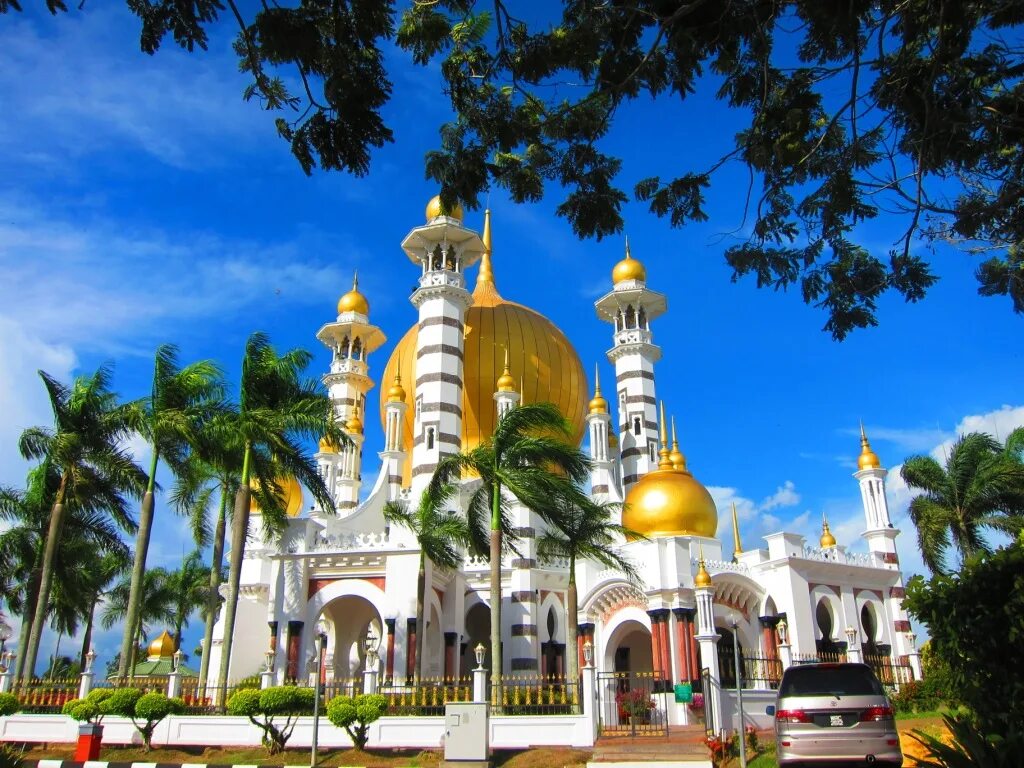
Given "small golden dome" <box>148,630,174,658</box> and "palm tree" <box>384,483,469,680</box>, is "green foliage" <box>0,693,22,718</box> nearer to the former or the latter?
"palm tree" <box>384,483,469,680</box>

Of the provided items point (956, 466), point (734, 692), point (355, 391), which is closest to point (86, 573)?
point (355, 391)

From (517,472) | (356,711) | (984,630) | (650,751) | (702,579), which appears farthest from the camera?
(702,579)

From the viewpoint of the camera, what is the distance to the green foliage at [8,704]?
2024 cm

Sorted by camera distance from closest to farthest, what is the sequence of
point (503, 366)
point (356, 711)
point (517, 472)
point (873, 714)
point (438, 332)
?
1. point (873, 714)
2. point (356, 711)
3. point (517, 472)
4. point (438, 332)
5. point (503, 366)

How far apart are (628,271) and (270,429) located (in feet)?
79.6

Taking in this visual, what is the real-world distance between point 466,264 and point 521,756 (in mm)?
24021

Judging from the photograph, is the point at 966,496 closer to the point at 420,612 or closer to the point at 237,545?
the point at 420,612

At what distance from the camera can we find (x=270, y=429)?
879 inches

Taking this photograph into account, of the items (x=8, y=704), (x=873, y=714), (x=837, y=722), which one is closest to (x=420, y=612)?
(x=8, y=704)

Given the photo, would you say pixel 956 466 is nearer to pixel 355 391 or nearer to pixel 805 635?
pixel 805 635

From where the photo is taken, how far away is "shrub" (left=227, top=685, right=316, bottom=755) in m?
17.8

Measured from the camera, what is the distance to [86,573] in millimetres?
33250

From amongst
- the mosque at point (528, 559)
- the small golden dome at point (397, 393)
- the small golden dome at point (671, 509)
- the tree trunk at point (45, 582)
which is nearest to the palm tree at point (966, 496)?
the mosque at point (528, 559)

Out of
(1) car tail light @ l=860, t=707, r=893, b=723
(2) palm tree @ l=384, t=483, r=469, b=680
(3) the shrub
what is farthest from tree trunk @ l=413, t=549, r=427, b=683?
(1) car tail light @ l=860, t=707, r=893, b=723
